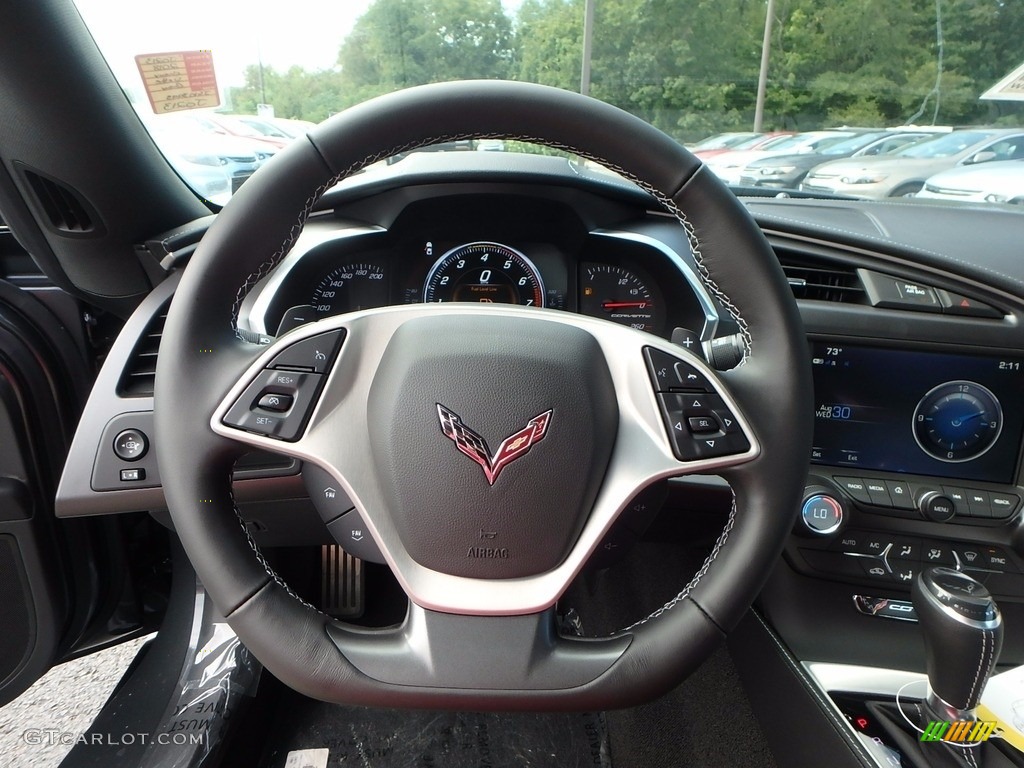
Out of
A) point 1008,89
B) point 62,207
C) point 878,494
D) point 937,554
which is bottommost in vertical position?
point 937,554

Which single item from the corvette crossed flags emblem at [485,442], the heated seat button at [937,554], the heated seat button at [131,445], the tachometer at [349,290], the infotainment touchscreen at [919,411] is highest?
the corvette crossed flags emblem at [485,442]

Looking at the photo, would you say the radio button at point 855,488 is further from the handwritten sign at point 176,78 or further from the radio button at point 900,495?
the handwritten sign at point 176,78

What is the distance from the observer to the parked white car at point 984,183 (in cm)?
172

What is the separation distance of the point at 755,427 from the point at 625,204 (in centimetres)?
73

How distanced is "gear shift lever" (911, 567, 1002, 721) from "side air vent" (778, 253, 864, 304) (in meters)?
0.51

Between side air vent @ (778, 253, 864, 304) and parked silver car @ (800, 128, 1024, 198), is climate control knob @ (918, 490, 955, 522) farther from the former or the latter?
parked silver car @ (800, 128, 1024, 198)

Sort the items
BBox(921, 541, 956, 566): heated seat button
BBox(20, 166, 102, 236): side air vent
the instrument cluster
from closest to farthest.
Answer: BBox(20, 166, 102, 236): side air vent → BBox(921, 541, 956, 566): heated seat button → the instrument cluster

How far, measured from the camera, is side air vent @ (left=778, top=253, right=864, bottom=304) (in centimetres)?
137

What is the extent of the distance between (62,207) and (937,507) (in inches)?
60.9

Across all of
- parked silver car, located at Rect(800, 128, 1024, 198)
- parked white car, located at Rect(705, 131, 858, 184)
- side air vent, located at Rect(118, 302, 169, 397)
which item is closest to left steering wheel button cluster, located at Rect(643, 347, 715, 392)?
side air vent, located at Rect(118, 302, 169, 397)

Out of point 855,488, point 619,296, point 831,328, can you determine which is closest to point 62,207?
point 619,296

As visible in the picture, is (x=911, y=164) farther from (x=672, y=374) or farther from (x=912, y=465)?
(x=672, y=374)

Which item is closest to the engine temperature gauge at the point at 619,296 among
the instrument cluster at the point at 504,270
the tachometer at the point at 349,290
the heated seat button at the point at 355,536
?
the instrument cluster at the point at 504,270

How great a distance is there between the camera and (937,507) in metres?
1.29
